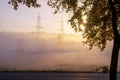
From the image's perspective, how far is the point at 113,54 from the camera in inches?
1337

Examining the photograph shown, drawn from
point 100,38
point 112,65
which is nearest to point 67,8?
point 100,38

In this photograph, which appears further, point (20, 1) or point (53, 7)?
point (53, 7)

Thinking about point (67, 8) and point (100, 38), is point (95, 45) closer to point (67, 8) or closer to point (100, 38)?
point (100, 38)

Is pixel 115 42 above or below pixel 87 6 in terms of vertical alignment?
below

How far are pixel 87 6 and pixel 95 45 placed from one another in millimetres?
3804

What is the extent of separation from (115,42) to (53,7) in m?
6.75

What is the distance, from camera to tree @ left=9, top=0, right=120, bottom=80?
34344 millimetres

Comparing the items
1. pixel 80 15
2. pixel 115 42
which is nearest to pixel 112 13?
pixel 115 42

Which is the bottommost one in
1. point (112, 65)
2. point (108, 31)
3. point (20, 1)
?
point (112, 65)

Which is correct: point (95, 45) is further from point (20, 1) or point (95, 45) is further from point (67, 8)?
point (20, 1)

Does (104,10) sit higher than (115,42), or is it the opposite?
(104,10)

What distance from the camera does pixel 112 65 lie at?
33.9 m

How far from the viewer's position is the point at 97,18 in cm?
3766

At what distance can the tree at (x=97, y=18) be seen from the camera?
3434cm
